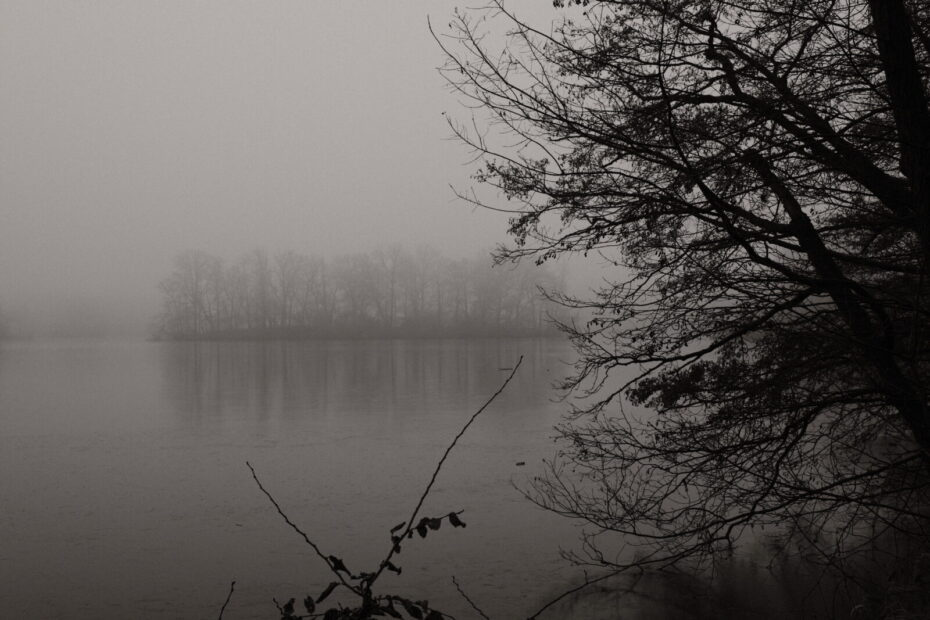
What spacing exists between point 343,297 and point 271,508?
201 ft

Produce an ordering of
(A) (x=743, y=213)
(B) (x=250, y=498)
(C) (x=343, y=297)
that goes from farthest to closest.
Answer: (C) (x=343, y=297), (B) (x=250, y=498), (A) (x=743, y=213)

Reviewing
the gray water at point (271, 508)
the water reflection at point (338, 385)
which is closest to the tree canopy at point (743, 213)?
the gray water at point (271, 508)

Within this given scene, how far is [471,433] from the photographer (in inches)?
535

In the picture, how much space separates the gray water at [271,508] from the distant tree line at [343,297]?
47.2 m

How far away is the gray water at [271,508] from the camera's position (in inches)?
247

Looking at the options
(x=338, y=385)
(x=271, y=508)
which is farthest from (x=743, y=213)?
(x=338, y=385)

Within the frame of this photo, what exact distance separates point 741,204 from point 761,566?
3710 millimetres

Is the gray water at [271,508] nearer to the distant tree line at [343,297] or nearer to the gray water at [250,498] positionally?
the gray water at [250,498]

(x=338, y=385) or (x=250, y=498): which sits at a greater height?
(x=338, y=385)

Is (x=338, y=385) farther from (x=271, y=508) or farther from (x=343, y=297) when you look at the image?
(x=343, y=297)

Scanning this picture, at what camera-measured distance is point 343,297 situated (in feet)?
228

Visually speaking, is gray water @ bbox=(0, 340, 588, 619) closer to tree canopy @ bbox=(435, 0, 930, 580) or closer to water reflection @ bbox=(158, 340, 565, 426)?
water reflection @ bbox=(158, 340, 565, 426)

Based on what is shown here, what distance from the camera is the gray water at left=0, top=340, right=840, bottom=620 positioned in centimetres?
628

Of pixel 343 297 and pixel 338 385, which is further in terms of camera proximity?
pixel 343 297
